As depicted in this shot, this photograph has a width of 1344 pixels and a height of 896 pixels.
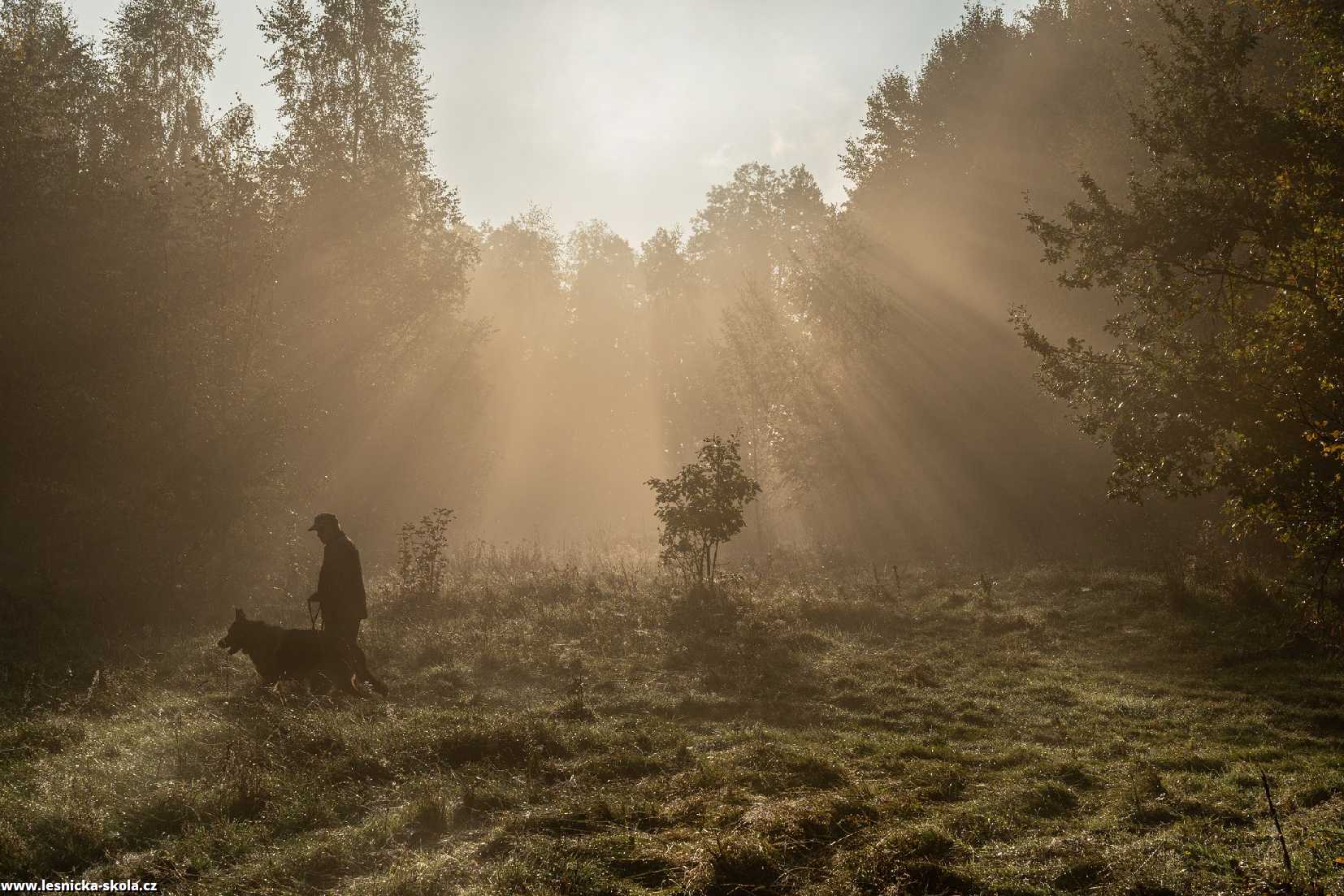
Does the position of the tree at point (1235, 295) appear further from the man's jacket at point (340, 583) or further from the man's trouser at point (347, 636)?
the man's jacket at point (340, 583)

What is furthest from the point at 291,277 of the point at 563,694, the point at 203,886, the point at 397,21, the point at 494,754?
the point at 203,886

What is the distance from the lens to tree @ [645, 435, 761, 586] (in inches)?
750

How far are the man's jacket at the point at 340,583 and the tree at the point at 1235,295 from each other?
1027cm

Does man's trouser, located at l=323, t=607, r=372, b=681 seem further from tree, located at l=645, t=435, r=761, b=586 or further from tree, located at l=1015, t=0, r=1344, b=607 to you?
tree, located at l=1015, t=0, r=1344, b=607

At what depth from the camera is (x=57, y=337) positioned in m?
18.2

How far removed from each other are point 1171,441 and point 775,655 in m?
6.34

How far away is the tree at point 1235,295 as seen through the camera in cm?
948

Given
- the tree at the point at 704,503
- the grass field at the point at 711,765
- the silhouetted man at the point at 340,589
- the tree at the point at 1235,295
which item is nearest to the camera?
the grass field at the point at 711,765

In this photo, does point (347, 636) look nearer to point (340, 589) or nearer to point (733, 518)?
point (340, 589)

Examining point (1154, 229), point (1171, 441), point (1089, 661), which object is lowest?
point (1089, 661)

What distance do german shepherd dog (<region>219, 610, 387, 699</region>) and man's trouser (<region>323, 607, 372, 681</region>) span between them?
15 centimetres

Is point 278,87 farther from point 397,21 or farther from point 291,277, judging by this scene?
point 291,277

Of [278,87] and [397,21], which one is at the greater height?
[397,21]

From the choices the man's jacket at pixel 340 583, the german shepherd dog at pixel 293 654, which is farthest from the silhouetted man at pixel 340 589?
the german shepherd dog at pixel 293 654
